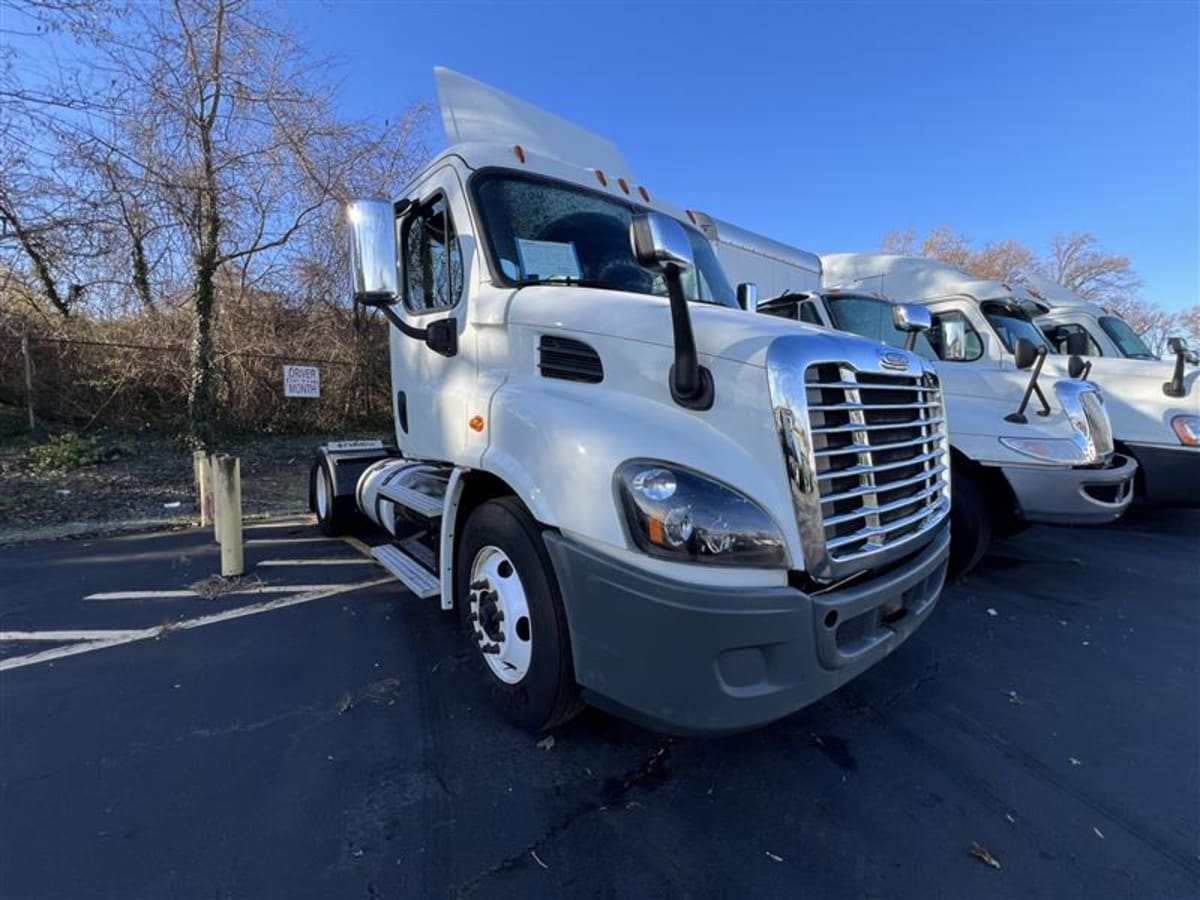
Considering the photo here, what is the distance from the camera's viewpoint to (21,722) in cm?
271

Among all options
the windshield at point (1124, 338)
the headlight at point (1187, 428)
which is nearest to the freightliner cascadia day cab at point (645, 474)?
the headlight at point (1187, 428)

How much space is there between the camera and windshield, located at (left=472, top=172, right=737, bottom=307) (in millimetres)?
3117

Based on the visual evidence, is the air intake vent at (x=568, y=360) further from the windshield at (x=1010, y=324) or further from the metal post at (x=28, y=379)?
the metal post at (x=28, y=379)

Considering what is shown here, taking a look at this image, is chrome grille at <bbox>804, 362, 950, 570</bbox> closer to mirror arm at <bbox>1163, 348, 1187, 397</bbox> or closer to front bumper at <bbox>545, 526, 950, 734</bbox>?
front bumper at <bbox>545, 526, 950, 734</bbox>

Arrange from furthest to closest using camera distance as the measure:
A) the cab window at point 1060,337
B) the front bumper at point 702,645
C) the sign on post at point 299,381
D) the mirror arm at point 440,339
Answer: the cab window at point 1060,337
the sign on post at point 299,381
the mirror arm at point 440,339
the front bumper at point 702,645

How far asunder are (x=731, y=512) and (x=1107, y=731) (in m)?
2.46

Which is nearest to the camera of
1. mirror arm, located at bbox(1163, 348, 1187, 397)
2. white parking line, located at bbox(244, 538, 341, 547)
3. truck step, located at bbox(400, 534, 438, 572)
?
truck step, located at bbox(400, 534, 438, 572)

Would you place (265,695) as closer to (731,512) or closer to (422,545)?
(422,545)

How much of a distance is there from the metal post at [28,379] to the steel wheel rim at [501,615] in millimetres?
10972

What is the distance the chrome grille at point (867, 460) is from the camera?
2.12 m

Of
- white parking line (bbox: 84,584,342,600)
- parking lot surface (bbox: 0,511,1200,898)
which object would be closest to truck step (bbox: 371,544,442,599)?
parking lot surface (bbox: 0,511,1200,898)

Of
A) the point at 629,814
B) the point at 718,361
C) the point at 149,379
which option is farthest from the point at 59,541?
the point at 718,361

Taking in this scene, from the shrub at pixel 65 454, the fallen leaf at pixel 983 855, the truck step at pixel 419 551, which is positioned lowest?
the fallen leaf at pixel 983 855

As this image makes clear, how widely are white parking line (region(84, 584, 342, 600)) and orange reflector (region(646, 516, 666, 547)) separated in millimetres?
3653
